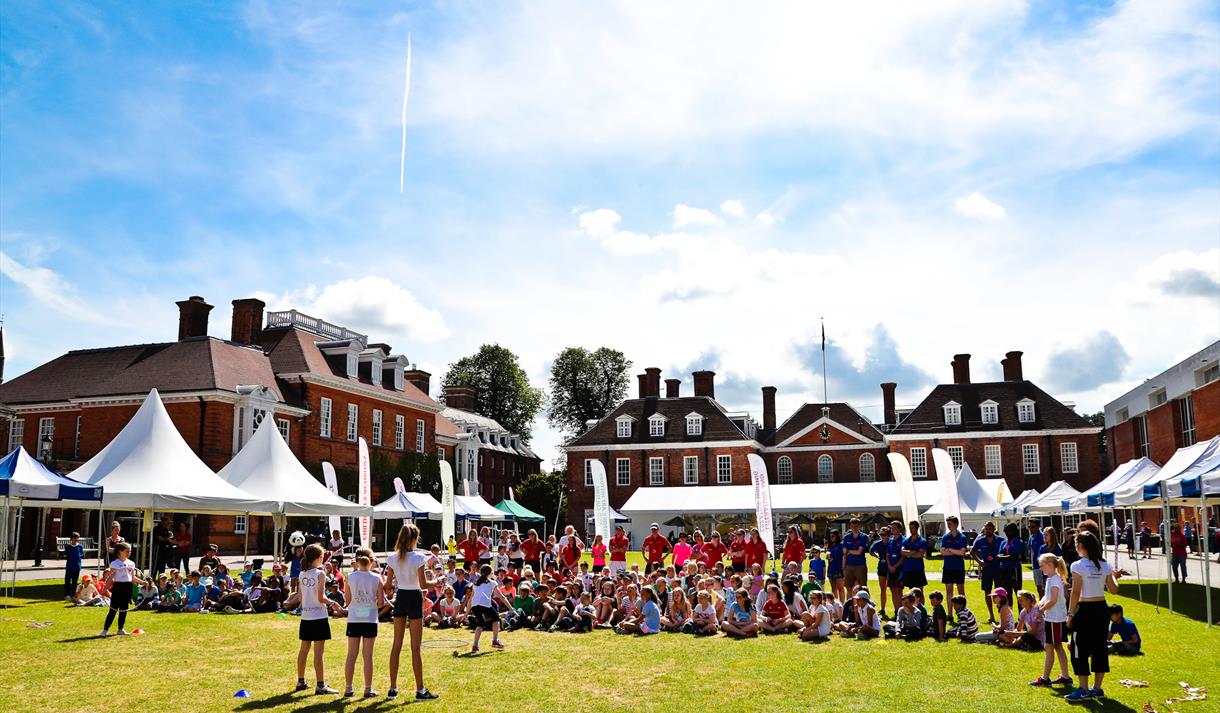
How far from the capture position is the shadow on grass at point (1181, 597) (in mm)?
16141

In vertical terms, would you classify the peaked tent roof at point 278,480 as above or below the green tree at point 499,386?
below

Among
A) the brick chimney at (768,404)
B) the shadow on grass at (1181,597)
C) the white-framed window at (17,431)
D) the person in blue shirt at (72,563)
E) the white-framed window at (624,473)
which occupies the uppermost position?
the brick chimney at (768,404)

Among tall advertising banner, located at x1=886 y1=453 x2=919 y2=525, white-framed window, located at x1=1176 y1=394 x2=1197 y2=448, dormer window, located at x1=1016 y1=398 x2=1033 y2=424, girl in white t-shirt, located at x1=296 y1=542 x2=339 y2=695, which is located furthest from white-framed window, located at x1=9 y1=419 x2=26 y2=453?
white-framed window, located at x1=1176 y1=394 x2=1197 y2=448

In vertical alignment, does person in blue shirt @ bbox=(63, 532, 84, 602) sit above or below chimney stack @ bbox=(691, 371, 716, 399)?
below

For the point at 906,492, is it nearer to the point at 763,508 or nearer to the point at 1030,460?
the point at 763,508

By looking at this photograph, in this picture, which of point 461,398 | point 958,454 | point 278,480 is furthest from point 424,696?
point 461,398

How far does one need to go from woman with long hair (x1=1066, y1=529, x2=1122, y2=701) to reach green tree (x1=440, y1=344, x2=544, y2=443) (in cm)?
6741

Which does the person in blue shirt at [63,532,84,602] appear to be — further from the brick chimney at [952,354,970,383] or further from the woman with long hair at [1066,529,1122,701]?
the brick chimney at [952,354,970,383]

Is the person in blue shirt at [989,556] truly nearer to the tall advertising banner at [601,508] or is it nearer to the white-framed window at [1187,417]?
the tall advertising banner at [601,508]

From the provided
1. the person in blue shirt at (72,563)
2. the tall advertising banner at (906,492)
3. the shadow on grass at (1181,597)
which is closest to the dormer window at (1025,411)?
the tall advertising banner at (906,492)

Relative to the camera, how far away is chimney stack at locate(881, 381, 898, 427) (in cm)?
5648

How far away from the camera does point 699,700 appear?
9.36 m

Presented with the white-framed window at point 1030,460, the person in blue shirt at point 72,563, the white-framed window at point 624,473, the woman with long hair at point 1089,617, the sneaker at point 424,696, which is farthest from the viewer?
the white-framed window at point 624,473

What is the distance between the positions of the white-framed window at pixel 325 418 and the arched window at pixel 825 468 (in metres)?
26.4
